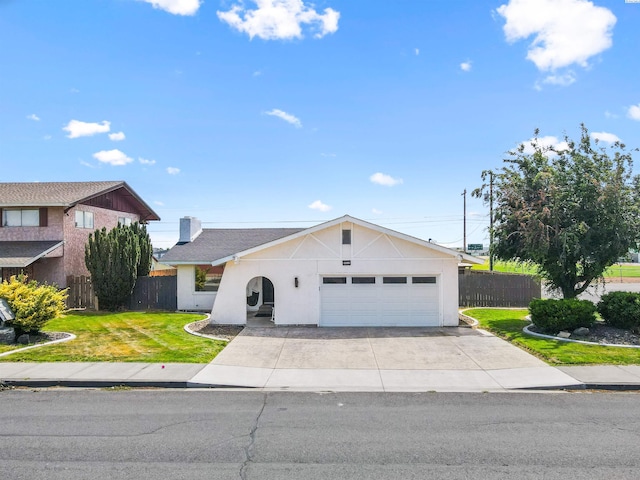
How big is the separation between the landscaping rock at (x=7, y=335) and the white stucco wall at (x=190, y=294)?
811cm

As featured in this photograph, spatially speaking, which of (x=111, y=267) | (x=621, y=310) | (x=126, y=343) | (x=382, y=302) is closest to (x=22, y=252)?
(x=111, y=267)

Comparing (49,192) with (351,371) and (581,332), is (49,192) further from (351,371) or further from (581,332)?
(581,332)

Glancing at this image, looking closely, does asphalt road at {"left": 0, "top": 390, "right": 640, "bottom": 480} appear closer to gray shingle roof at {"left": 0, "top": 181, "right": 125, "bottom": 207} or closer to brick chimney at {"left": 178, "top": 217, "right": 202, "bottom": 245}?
brick chimney at {"left": 178, "top": 217, "right": 202, "bottom": 245}

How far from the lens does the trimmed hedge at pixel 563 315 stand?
14.1m

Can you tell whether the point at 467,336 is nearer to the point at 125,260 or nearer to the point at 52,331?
the point at 52,331

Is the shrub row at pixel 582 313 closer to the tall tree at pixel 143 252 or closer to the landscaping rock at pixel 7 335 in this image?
the landscaping rock at pixel 7 335

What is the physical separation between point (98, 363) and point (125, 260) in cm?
1029

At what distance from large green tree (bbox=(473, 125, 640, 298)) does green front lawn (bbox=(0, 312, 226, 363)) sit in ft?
36.8

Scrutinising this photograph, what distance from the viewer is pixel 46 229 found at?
72.6 ft

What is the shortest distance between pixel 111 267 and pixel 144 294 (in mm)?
2127

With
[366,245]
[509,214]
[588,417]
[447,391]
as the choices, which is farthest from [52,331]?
[509,214]

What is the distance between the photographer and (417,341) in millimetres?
14117

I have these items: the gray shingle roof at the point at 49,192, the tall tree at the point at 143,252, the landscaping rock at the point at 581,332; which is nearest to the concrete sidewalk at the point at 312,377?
the landscaping rock at the point at 581,332

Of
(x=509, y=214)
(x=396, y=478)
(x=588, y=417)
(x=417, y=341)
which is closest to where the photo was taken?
(x=396, y=478)
